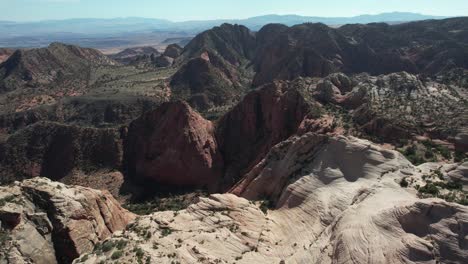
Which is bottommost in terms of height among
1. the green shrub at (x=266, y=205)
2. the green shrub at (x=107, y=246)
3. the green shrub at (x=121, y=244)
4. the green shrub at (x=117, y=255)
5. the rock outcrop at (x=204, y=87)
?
the rock outcrop at (x=204, y=87)

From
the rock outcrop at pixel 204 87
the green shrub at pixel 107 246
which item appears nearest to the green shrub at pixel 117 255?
the green shrub at pixel 107 246

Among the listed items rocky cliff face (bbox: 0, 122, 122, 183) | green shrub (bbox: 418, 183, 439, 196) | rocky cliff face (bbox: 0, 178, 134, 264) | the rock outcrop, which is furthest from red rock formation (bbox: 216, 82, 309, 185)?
the rock outcrop

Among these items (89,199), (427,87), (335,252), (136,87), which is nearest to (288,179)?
(335,252)

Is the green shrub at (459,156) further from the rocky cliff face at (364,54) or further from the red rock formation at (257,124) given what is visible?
the rocky cliff face at (364,54)

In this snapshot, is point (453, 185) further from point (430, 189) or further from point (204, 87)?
point (204, 87)

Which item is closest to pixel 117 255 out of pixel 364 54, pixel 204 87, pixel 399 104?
pixel 399 104

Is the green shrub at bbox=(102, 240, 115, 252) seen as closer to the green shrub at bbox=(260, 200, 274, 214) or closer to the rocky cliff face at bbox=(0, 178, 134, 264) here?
the rocky cliff face at bbox=(0, 178, 134, 264)
